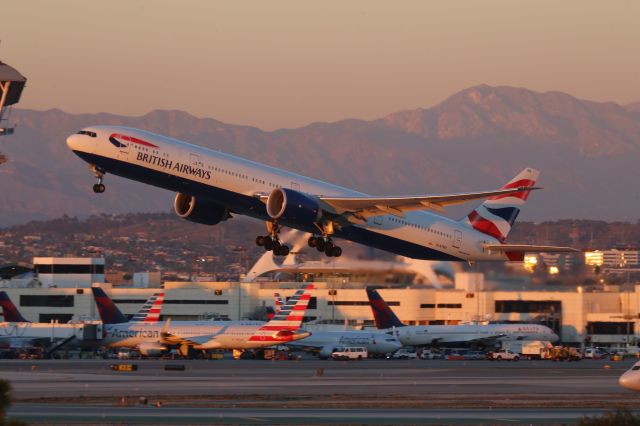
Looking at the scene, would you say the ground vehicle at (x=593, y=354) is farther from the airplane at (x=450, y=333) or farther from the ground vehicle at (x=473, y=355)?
the ground vehicle at (x=473, y=355)

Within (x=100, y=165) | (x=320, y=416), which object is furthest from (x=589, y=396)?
(x=100, y=165)

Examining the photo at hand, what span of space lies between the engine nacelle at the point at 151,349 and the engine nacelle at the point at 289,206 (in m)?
37.9

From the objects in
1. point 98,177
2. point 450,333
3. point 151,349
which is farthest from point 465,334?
point 98,177

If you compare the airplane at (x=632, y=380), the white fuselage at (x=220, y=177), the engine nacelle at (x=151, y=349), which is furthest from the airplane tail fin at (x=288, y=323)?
the airplane at (x=632, y=380)

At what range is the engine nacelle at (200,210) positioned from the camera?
66.3m

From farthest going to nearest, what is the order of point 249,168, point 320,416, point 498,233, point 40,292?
1. point 40,292
2. point 498,233
3. point 249,168
4. point 320,416

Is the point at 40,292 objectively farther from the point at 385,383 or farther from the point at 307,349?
the point at 385,383

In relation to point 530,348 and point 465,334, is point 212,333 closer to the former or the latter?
point 465,334

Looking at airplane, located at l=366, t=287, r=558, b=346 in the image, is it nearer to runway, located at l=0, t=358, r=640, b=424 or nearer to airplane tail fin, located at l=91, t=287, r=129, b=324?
runway, located at l=0, t=358, r=640, b=424

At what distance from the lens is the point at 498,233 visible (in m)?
75.2

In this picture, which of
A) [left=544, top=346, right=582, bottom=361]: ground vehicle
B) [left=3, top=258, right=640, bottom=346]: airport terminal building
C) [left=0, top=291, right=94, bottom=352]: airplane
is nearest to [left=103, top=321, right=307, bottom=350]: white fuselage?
[left=0, top=291, right=94, bottom=352]: airplane

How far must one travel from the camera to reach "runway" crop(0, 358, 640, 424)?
48.5 meters

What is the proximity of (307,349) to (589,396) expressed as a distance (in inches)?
1992

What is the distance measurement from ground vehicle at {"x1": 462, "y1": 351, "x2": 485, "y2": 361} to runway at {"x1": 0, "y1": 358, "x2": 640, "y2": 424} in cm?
1577
